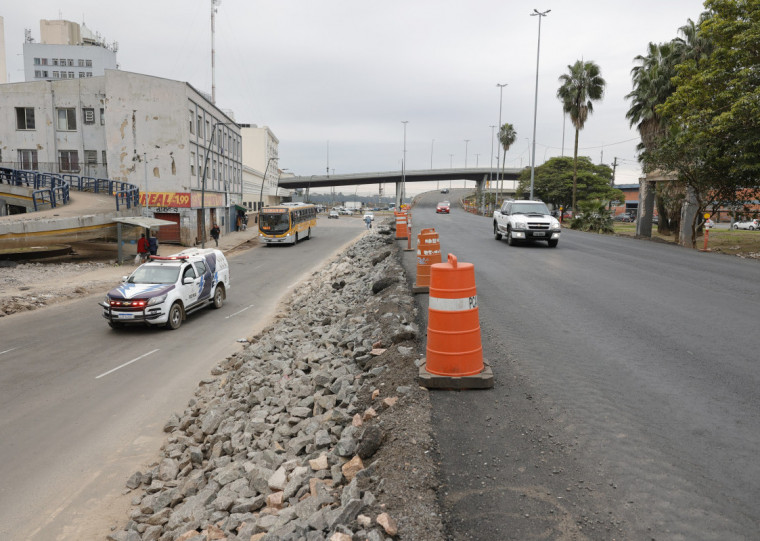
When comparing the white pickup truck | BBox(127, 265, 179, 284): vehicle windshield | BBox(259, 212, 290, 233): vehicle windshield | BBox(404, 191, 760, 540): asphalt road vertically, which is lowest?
BBox(127, 265, 179, 284): vehicle windshield

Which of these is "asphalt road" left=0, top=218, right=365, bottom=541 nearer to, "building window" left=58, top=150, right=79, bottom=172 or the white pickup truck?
the white pickup truck

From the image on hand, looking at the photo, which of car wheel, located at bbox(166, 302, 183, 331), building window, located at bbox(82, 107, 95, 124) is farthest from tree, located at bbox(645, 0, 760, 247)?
building window, located at bbox(82, 107, 95, 124)

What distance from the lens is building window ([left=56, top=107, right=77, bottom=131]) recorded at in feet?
141

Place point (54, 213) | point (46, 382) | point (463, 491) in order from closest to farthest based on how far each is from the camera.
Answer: point (463, 491), point (46, 382), point (54, 213)

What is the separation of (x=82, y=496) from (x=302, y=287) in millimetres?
17282

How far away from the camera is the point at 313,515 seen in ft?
12.4

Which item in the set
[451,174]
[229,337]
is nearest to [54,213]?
[229,337]

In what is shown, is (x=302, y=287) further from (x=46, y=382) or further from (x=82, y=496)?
(x=82, y=496)

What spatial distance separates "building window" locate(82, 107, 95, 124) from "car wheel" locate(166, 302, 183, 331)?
35428mm

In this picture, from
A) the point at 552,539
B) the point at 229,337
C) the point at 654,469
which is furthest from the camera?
the point at 229,337

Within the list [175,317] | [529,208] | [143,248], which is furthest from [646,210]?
[143,248]

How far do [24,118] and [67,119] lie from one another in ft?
12.6

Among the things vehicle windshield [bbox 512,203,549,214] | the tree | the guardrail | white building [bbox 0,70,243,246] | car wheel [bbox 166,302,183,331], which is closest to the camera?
car wheel [bbox 166,302,183,331]

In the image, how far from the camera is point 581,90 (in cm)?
4725
